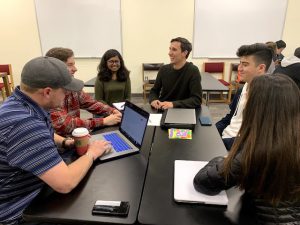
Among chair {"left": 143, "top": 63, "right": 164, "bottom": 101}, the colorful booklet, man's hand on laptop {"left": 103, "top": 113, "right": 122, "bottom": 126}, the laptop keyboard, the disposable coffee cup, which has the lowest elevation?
chair {"left": 143, "top": 63, "right": 164, "bottom": 101}

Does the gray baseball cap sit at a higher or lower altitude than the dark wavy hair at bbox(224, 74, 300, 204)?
higher

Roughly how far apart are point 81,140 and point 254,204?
33.7 inches

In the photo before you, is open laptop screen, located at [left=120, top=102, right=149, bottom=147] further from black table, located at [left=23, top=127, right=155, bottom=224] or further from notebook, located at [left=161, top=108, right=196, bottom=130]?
notebook, located at [left=161, top=108, right=196, bottom=130]

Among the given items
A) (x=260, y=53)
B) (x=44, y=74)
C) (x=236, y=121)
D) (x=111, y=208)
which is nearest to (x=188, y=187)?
(x=111, y=208)

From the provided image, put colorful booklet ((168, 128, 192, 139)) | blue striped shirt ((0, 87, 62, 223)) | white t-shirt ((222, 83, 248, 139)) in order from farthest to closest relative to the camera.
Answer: white t-shirt ((222, 83, 248, 139))
colorful booklet ((168, 128, 192, 139))
blue striped shirt ((0, 87, 62, 223))

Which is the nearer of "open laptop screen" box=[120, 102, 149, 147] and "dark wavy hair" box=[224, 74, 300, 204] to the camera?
"dark wavy hair" box=[224, 74, 300, 204]

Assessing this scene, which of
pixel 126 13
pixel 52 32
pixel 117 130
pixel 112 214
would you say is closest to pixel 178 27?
pixel 126 13

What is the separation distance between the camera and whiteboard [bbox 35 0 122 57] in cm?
466

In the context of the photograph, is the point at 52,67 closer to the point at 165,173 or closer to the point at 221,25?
the point at 165,173

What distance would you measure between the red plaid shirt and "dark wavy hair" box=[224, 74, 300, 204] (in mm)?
1078

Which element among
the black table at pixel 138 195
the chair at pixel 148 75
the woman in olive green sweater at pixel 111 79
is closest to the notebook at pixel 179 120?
the black table at pixel 138 195

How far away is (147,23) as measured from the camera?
187 inches

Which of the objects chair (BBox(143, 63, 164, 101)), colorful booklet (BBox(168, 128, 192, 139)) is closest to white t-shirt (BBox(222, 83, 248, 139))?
colorful booklet (BBox(168, 128, 192, 139))

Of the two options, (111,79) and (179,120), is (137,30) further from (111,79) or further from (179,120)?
(179,120)
